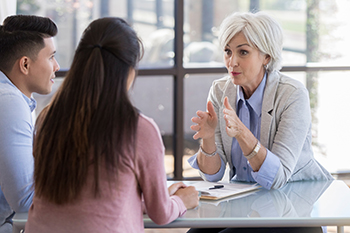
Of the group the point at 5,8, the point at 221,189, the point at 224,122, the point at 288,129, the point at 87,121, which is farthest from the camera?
the point at 5,8

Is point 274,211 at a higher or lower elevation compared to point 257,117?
lower

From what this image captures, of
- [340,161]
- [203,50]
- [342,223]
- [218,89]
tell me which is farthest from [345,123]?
[342,223]

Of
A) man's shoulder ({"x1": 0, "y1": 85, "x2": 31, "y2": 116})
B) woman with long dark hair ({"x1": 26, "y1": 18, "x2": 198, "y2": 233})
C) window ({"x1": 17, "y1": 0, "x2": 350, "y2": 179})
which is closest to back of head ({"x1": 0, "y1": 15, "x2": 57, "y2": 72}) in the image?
man's shoulder ({"x1": 0, "y1": 85, "x2": 31, "y2": 116})

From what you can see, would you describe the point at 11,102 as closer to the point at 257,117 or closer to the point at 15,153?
the point at 15,153

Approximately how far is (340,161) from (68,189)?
3555mm

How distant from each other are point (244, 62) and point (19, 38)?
3.21 ft

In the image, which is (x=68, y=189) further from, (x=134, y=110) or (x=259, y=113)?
(x=259, y=113)

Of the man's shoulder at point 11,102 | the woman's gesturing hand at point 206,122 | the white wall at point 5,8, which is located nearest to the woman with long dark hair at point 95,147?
the man's shoulder at point 11,102

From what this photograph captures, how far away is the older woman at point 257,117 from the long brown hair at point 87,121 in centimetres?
63

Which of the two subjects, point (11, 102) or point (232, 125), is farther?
point (232, 125)

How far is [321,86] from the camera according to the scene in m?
4.00

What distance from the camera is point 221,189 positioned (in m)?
1.62

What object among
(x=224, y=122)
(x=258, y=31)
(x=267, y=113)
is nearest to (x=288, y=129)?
(x=267, y=113)

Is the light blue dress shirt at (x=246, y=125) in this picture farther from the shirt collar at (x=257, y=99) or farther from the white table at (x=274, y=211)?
the white table at (x=274, y=211)
